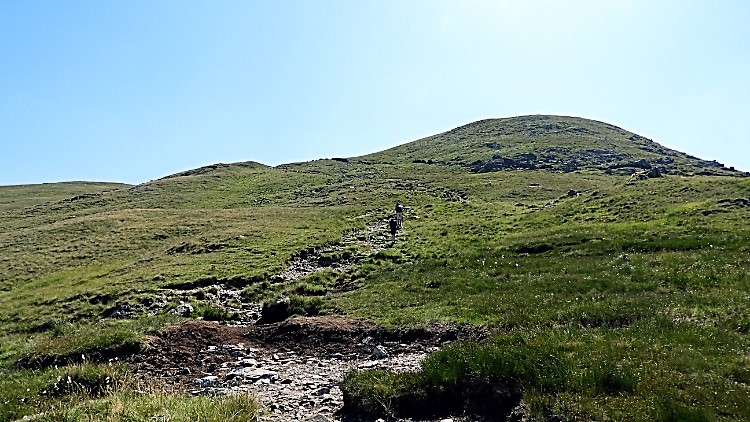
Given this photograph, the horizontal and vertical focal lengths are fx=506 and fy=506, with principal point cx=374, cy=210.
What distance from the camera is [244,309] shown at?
25.4m

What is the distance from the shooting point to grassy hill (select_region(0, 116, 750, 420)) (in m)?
10.7

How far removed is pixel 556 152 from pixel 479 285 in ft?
418

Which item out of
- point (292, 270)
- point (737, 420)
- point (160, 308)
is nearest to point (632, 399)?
point (737, 420)

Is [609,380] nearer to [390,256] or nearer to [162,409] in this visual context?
[162,409]

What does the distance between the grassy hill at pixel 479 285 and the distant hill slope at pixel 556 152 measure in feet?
147

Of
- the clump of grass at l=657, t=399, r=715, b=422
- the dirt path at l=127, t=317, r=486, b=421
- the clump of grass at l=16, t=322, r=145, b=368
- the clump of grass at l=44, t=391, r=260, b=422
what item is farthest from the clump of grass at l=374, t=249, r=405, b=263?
the clump of grass at l=657, t=399, r=715, b=422

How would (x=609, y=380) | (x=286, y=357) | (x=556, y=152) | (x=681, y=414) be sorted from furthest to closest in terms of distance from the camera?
(x=556, y=152) → (x=286, y=357) → (x=609, y=380) → (x=681, y=414)

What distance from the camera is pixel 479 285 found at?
23.3m

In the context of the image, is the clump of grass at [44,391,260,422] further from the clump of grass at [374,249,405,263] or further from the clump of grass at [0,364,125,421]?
the clump of grass at [374,249,405,263]

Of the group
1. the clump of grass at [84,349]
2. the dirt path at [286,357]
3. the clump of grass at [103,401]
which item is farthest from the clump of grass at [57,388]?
the clump of grass at [84,349]

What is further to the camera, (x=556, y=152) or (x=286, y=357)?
(x=556, y=152)

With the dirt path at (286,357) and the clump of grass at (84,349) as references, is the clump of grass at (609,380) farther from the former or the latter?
the clump of grass at (84,349)

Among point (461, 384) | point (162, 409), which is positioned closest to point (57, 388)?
point (162, 409)

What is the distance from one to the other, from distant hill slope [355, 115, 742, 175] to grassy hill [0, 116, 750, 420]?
44.8 m
